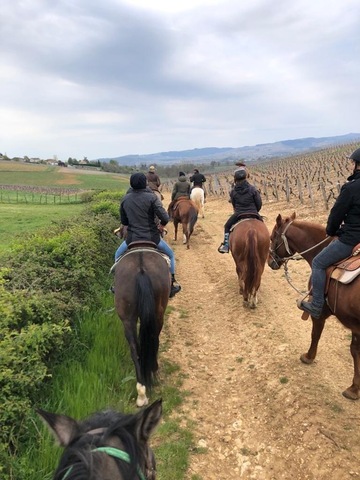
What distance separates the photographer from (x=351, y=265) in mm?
4020

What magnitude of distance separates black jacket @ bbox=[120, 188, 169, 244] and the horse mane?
11.7ft

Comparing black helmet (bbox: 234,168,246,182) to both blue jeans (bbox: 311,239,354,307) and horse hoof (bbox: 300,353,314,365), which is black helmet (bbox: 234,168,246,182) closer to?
blue jeans (bbox: 311,239,354,307)

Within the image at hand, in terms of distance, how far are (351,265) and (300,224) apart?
5.13 feet

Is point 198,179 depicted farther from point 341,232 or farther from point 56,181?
point 56,181

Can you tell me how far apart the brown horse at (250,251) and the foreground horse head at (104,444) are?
5209 mm

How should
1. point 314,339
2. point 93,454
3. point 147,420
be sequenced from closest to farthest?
point 93,454 → point 147,420 → point 314,339

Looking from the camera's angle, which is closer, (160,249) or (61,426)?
(61,426)

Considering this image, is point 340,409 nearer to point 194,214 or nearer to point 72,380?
point 72,380

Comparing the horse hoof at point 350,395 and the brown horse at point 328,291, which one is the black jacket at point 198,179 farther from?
the horse hoof at point 350,395

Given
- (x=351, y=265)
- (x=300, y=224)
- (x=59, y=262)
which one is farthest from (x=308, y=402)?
(x=59, y=262)

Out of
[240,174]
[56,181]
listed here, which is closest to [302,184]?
[240,174]

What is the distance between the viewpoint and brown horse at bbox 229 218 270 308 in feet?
22.0

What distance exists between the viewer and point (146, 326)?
4305 millimetres

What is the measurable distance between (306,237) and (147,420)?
4.41 meters
